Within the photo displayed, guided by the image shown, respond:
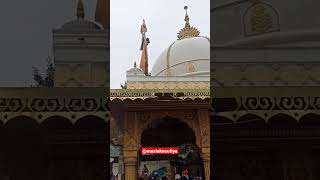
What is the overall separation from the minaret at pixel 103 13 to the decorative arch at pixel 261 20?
101 cm

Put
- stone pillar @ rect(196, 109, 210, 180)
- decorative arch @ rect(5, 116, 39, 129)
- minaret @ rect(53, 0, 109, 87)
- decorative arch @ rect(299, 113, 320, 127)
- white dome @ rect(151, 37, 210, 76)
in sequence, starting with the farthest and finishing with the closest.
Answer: white dome @ rect(151, 37, 210, 76) → stone pillar @ rect(196, 109, 210, 180) → decorative arch @ rect(299, 113, 320, 127) → decorative arch @ rect(5, 116, 39, 129) → minaret @ rect(53, 0, 109, 87)

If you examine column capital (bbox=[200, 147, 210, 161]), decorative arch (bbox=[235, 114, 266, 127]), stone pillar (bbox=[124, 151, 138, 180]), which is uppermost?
decorative arch (bbox=[235, 114, 266, 127])

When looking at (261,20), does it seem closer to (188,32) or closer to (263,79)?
(263,79)

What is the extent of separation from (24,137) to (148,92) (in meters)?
6.26

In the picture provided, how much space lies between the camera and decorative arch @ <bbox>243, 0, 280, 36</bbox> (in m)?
3.46

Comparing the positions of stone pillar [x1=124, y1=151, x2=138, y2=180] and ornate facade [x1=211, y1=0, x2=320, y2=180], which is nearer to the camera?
ornate facade [x1=211, y1=0, x2=320, y2=180]

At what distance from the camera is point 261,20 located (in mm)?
3484

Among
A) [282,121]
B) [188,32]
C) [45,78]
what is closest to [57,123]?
[45,78]

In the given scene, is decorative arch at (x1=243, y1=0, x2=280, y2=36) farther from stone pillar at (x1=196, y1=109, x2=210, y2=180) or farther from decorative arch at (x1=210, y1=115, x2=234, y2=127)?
stone pillar at (x1=196, y1=109, x2=210, y2=180)

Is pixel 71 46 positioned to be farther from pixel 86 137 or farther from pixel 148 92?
pixel 148 92

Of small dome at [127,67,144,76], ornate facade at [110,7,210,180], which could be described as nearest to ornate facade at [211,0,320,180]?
ornate facade at [110,7,210,180]

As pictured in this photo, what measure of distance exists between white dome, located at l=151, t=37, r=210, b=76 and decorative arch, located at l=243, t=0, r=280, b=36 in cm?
1099

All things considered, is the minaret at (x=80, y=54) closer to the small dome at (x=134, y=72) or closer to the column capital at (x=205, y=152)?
the column capital at (x=205, y=152)

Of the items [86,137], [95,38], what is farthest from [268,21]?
[86,137]
